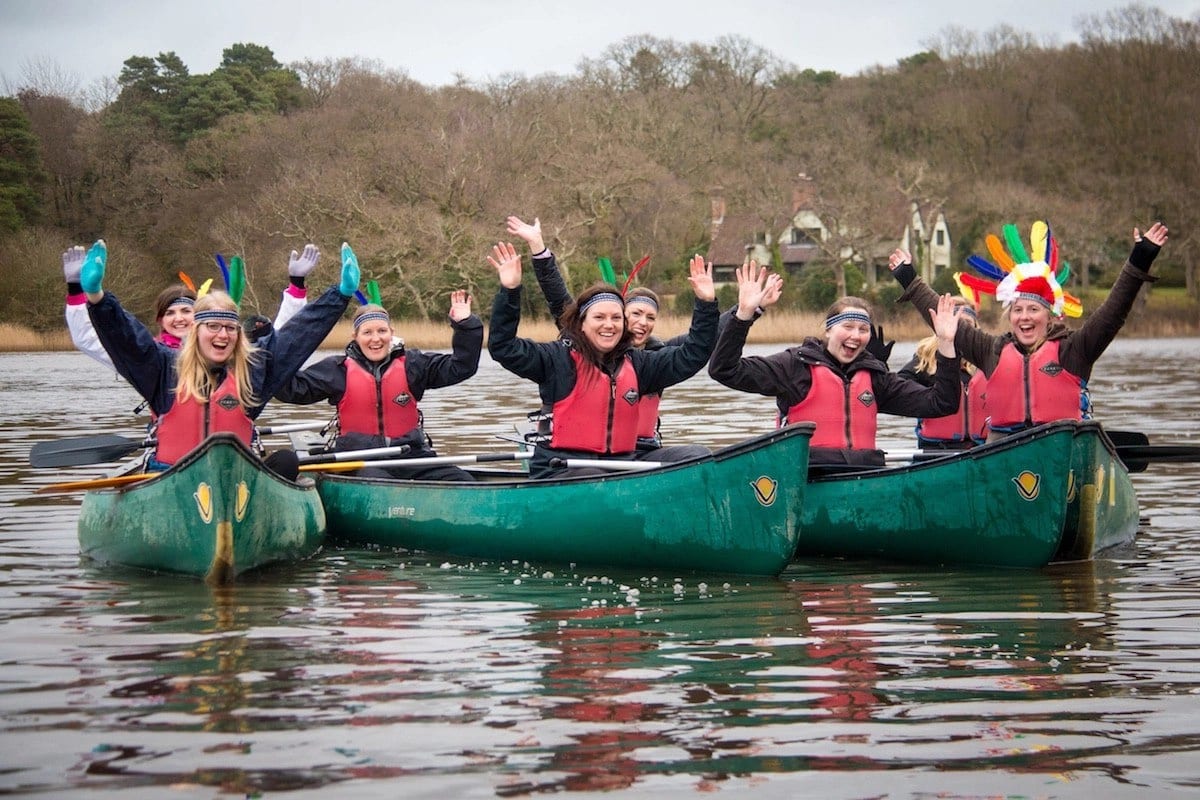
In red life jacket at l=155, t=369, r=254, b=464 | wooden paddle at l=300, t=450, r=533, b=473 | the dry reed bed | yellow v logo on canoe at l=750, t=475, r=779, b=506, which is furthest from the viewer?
the dry reed bed

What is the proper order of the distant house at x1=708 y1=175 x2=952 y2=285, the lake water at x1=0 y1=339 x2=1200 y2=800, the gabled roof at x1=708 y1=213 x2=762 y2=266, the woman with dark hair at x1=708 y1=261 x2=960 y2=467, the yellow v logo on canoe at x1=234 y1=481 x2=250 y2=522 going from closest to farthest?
the lake water at x1=0 y1=339 x2=1200 y2=800, the yellow v logo on canoe at x1=234 y1=481 x2=250 y2=522, the woman with dark hair at x1=708 y1=261 x2=960 y2=467, the distant house at x1=708 y1=175 x2=952 y2=285, the gabled roof at x1=708 y1=213 x2=762 y2=266

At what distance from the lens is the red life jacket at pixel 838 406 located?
27.1 feet

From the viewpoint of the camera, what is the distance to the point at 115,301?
7.53 metres

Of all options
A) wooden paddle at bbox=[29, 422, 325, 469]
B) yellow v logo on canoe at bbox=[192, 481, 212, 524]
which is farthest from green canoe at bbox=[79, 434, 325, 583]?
wooden paddle at bbox=[29, 422, 325, 469]

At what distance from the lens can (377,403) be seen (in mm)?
9586

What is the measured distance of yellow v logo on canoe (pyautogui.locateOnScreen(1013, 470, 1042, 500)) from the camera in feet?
25.3

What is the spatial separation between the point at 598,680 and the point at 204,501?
2.71 meters

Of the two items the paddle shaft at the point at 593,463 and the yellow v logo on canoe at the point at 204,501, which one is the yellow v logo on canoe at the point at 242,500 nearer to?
the yellow v logo on canoe at the point at 204,501

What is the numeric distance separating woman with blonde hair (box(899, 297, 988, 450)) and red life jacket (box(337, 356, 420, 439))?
2828mm

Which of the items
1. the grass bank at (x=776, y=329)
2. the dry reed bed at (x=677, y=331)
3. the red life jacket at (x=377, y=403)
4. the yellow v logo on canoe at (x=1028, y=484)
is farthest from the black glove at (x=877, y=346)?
the dry reed bed at (x=677, y=331)

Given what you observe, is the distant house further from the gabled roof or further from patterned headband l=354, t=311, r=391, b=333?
patterned headband l=354, t=311, r=391, b=333

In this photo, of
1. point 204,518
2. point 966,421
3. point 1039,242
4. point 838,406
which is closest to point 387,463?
point 204,518

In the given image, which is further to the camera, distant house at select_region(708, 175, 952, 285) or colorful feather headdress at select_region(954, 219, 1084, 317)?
distant house at select_region(708, 175, 952, 285)

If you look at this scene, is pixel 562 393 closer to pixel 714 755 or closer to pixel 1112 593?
pixel 1112 593
